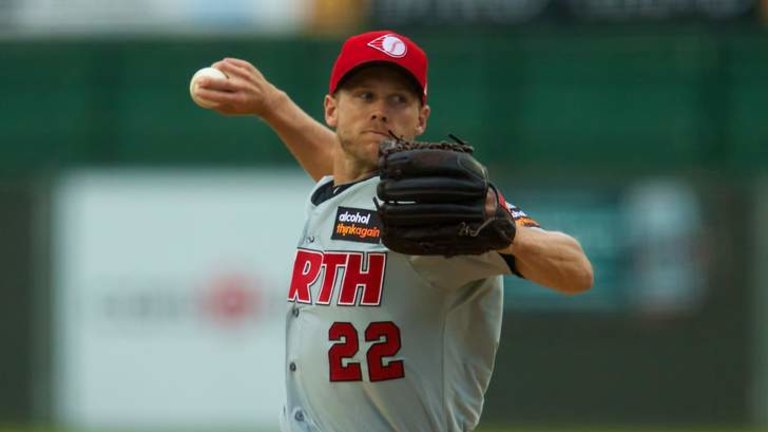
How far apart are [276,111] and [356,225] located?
33.0 inches

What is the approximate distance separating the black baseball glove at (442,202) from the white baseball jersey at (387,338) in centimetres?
29

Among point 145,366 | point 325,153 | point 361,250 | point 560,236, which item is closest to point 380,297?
point 361,250

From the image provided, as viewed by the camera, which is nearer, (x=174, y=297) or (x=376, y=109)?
(x=376, y=109)

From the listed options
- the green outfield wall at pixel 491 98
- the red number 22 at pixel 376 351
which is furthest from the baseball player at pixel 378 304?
the green outfield wall at pixel 491 98

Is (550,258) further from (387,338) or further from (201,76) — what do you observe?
(201,76)

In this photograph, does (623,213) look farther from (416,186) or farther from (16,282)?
(416,186)

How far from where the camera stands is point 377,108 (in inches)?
160

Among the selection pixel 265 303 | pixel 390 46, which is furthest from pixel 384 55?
pixel 265 303

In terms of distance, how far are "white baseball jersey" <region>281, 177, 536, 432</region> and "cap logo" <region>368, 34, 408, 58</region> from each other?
360mm

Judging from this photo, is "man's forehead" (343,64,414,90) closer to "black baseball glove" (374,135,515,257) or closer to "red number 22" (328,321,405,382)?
"black baseball glove" (374,135,515,257)

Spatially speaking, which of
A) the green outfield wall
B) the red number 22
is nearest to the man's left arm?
the red number 22

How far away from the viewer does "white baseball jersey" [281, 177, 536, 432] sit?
3.97 meters

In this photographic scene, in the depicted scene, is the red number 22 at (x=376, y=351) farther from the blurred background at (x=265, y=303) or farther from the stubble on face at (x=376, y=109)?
the blurred background at (x=265, y=303)

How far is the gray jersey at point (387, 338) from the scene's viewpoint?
397 cm
